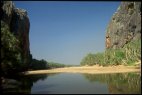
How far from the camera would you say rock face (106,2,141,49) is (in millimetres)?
126025

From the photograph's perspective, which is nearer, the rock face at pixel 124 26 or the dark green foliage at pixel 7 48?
the dark green foliage at pixel 7 48

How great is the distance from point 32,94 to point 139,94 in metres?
10.4

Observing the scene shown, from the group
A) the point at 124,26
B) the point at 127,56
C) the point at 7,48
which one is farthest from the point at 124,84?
the point at 124,26

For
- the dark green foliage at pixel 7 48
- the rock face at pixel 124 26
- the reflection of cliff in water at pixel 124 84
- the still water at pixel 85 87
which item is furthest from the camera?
the rock face at pixel 124 26

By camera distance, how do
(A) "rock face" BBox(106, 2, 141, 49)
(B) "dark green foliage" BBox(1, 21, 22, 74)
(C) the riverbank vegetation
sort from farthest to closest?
(A) "rock face" BBox(106, 2, 141, 49) → (C) the riverbank vegetation → (B) "dark green foliage" BBox(1, 21, 22, 74)

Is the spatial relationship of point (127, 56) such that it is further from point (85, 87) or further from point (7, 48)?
point (85, 87)

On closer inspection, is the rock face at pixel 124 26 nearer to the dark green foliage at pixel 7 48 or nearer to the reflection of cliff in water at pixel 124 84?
the reflection of cliff in water at pixel 124 84

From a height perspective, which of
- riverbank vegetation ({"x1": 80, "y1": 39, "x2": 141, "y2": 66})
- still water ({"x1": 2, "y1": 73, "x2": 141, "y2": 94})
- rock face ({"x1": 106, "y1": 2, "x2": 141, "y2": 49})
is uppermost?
rock face ({"x1": 106, "y1": 2, "x2": 141, "y2": 49})

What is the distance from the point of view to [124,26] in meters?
143

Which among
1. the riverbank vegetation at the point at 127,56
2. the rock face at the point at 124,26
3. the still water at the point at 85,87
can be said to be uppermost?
the rock face at the point at 124,26

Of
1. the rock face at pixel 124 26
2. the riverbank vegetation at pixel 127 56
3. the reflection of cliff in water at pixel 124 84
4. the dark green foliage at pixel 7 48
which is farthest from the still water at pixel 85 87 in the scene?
the rock face at pixel 124 26

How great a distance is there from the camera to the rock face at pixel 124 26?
413 ft

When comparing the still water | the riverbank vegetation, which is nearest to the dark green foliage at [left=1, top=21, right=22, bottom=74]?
the still water

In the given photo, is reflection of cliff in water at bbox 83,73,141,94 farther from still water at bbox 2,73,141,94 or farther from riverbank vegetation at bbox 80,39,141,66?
riverbank vegetation at bbox 80,39,141,66
